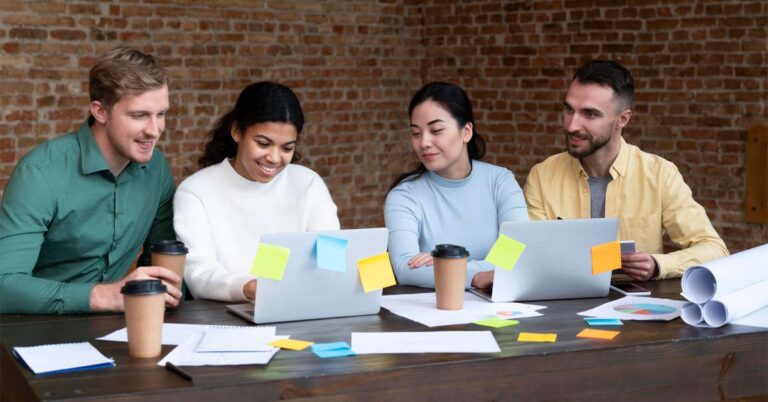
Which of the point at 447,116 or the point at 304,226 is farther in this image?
the point at 447,116

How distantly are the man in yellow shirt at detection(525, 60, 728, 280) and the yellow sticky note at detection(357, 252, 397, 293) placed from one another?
132 cm

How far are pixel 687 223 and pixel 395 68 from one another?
3925 millimetres

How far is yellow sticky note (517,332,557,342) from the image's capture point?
2.53 meters

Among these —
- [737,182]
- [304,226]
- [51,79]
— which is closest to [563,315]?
[304,226]

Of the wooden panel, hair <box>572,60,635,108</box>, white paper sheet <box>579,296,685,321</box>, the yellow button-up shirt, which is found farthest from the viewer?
the wooden panel

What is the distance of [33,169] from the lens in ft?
9.75

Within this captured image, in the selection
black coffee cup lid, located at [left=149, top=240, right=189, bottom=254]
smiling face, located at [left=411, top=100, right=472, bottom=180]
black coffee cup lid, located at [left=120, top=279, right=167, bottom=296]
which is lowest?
black coffee cup lid, located at [left=120, top=279, right=167, bottom=296]

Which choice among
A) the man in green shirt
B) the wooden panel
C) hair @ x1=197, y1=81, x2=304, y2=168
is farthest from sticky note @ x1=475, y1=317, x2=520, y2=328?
the wooden panel

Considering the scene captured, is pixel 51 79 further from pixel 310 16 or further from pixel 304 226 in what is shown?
pixel 304 226

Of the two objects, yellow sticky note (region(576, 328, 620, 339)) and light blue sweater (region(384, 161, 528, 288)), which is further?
light blue sweater (region(384, 161, 528, 288))

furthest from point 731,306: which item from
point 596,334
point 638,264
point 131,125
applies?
point 131,125

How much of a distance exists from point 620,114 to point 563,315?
1292 millimetres

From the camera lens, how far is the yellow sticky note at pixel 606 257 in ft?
9.70

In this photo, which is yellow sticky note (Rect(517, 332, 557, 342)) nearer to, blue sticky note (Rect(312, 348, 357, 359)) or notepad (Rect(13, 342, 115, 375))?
blue sticky note (Rect(312, 348, 357, 359))
